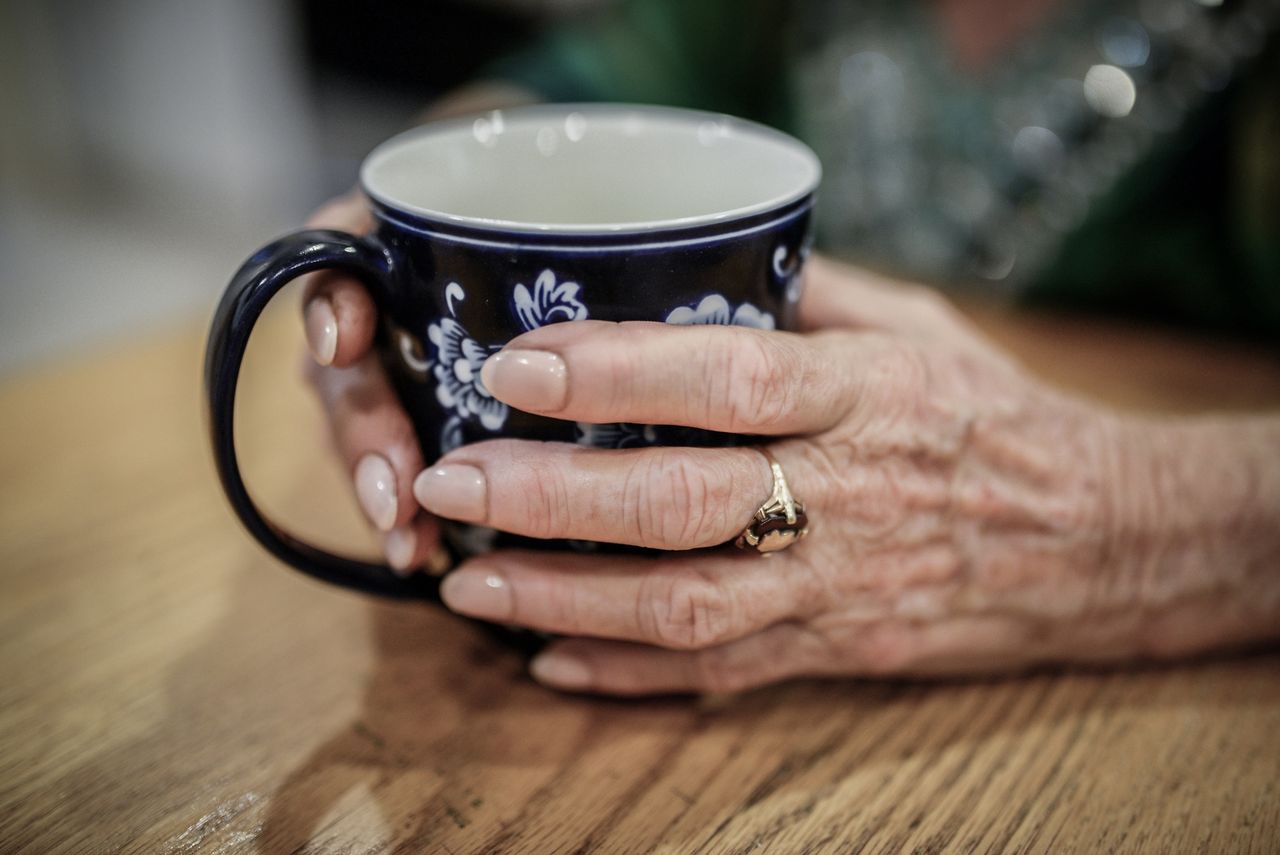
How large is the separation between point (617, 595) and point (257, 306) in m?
0.18

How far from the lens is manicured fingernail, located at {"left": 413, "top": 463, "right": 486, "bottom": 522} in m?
0.34

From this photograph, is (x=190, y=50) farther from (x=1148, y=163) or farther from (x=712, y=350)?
(x=712, y=350)

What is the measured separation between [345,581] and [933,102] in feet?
2.74

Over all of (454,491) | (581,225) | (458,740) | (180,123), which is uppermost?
(581,225)

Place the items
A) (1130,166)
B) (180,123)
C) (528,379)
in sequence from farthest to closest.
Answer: (180,123), (1130,166), (528,379)

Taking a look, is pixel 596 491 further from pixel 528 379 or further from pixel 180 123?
pixel 180 123

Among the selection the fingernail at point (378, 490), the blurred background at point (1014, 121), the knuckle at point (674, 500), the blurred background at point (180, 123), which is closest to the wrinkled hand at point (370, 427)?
the fingernail at point (378, 490)

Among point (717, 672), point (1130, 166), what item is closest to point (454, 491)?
point (717, 672)

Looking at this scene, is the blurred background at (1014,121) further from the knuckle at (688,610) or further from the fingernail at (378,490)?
the knuckle at (688,610)

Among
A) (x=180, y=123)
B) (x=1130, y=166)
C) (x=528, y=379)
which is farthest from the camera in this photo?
(x=180, y=123)

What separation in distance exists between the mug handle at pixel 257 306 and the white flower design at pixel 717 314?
114 mm

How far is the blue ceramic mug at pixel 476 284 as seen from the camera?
12.1 inches

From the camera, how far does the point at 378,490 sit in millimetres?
374

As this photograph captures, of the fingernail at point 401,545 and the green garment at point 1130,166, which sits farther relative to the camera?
the green garment at point 1130,166
